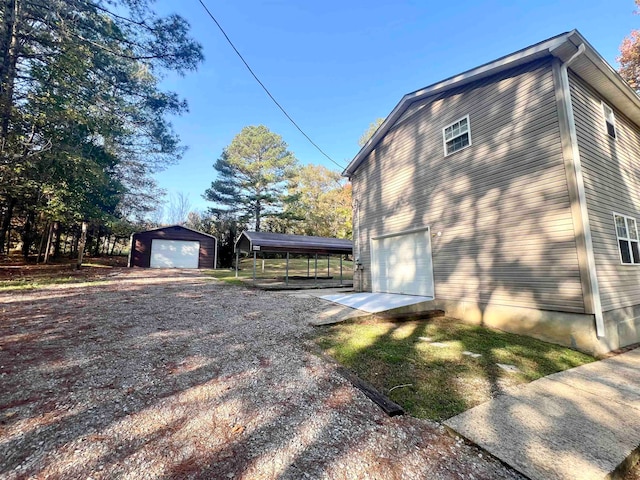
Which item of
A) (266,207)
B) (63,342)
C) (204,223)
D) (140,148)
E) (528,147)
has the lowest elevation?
(63,342)

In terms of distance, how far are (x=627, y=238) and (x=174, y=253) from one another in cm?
2450

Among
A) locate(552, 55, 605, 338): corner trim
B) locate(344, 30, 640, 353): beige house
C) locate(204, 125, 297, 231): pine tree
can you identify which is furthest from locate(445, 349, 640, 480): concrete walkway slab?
locate(204, 125, 297, 231): pine tree

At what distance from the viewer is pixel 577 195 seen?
196 inches

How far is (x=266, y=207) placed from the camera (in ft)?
93.4

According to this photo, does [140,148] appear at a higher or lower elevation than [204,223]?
higher

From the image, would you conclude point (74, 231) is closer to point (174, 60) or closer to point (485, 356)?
point (174, 60)

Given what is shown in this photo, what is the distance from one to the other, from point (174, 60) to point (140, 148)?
40.2 ft

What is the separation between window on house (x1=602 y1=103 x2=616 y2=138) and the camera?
652 cm

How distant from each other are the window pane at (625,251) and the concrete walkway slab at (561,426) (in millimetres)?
3741

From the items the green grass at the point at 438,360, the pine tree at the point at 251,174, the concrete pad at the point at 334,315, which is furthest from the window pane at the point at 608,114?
the pine tree at the point at 251,174

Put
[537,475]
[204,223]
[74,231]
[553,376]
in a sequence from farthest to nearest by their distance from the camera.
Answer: [204,223]
[74,231]
[553,376]
[537,475]

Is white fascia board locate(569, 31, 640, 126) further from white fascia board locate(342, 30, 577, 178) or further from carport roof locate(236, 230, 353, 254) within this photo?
carport roof locate(236, 230, 353, 254)

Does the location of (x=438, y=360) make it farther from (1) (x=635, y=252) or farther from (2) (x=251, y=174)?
(2) (x=251, y=174)

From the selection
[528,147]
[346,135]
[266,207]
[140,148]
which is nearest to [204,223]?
[266,207]
